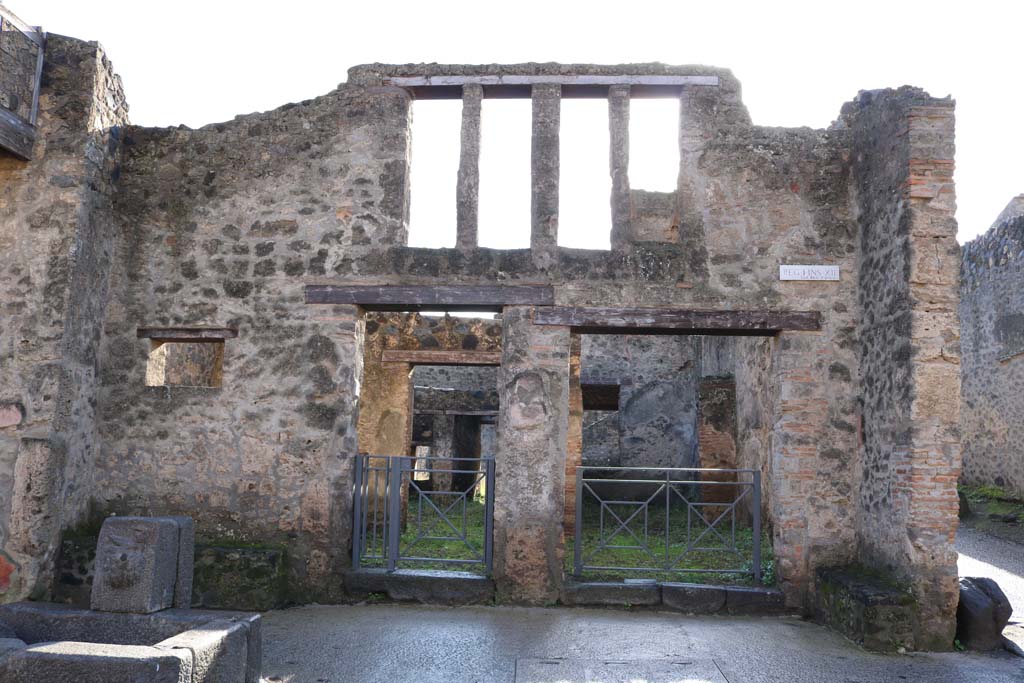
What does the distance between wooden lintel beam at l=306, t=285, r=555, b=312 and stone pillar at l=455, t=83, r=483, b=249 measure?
1.58ft

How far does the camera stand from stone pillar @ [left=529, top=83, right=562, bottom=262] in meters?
7.39

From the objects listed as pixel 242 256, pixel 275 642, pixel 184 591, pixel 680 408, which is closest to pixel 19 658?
pixel 184 591

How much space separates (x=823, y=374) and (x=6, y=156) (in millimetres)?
7474

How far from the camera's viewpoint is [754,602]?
6.84m

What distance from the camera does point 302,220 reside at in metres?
7.57

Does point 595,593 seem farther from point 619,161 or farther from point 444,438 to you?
point 444,438

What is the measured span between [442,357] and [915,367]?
6.88m

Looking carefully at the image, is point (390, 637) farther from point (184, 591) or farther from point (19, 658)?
point (19, 658)

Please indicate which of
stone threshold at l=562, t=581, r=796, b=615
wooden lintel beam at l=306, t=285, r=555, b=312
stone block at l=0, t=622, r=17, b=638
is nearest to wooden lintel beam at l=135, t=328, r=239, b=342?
wooden lintel beam at l=306, t=285, r=555, b=312

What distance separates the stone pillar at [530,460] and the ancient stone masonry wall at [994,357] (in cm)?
1021

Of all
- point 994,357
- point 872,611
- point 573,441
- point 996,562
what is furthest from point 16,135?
point 994,357

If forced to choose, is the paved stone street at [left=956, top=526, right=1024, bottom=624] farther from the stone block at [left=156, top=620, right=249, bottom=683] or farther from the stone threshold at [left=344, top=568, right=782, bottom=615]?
the stone block at [left=156, top=620, right=249, bottom=683]

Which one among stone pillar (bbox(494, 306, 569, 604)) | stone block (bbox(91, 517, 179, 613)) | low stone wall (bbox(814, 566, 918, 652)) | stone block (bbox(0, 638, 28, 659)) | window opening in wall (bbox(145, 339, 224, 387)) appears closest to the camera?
stone block (bbox(0, 638, 28, 659))

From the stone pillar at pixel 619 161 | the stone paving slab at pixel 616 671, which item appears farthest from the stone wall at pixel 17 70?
the stone paving slab at pixel 616 671
